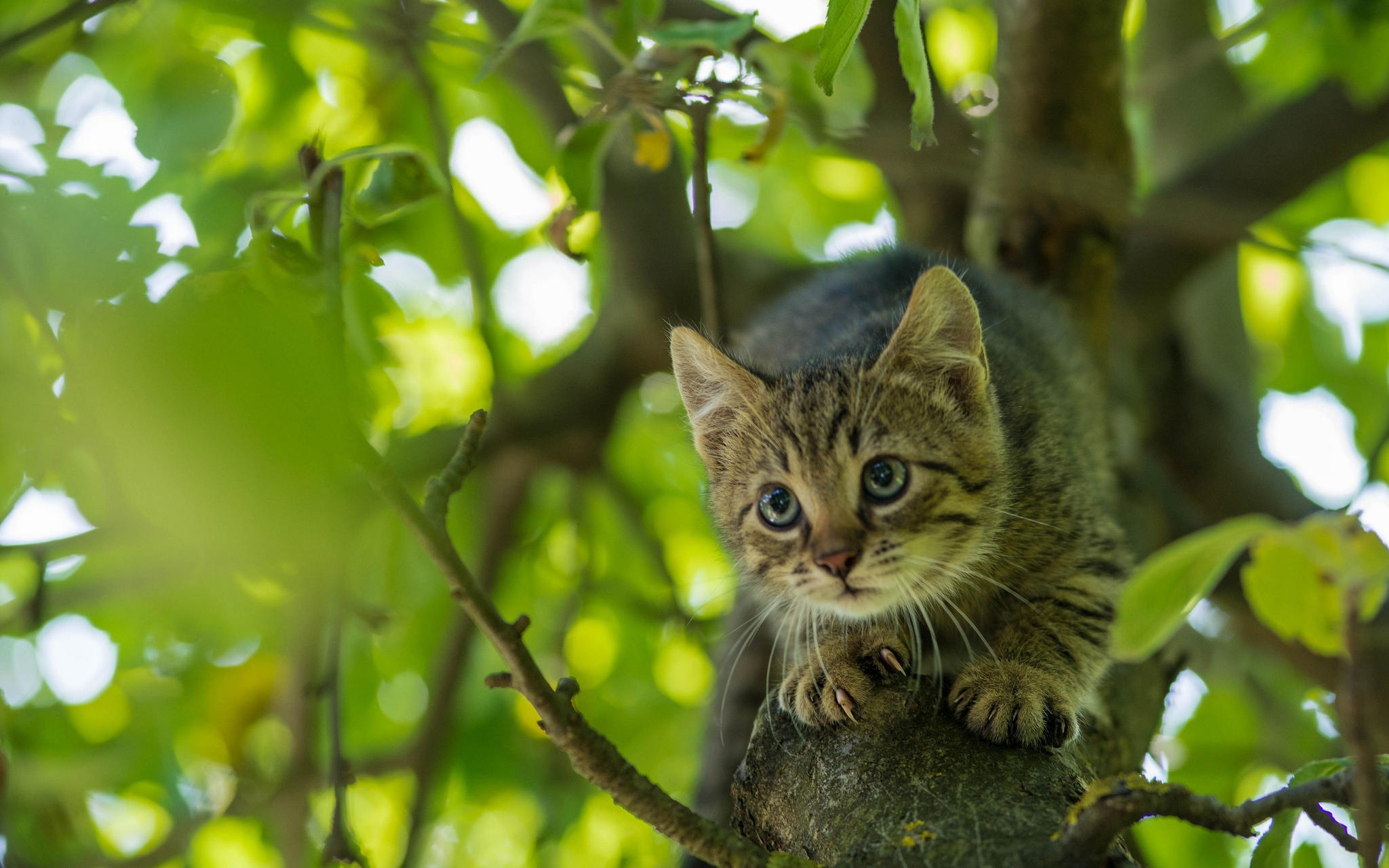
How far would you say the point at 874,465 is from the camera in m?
3.25

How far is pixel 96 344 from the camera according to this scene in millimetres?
1047

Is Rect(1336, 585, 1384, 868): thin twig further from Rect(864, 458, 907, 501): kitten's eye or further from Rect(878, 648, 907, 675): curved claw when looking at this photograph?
Rect(864, 458, 907, 501): kitten's eye

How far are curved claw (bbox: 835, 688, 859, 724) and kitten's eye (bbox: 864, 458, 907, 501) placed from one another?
0.78 m

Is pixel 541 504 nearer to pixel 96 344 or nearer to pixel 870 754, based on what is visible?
pixel 870 754

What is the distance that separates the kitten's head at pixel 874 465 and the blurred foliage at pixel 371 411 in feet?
2.03

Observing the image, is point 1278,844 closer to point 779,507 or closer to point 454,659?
point 779,507

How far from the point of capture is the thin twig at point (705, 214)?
305cm

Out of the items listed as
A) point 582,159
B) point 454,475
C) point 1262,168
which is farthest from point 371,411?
point 1262,168

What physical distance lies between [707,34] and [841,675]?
1.66 meters

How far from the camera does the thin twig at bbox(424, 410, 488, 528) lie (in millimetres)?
1923

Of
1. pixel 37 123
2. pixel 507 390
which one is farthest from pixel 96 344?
pixel 507 390

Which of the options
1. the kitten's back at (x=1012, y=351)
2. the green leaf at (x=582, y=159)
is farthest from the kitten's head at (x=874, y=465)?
the green leaf at (x=582, y=159)

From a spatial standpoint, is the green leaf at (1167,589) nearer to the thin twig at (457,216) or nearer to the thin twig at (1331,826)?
the thin twig at (1331,826)

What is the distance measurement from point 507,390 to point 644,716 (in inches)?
72.9
